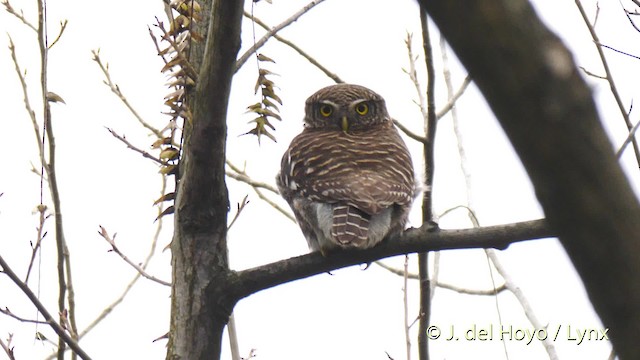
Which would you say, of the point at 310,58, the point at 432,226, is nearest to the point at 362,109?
the point at 310,58

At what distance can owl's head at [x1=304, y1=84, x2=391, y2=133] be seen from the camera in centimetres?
678

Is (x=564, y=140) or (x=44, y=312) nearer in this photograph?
(x=564, y=140)

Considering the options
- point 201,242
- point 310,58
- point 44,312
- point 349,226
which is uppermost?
point 310,58

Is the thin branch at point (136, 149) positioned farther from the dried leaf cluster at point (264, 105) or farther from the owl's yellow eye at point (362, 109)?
the owl's yellow eye at point (362, 109)

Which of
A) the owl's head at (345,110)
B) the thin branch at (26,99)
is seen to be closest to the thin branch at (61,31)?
the thin branch at (26,99)

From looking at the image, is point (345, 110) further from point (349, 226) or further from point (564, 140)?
point (564, 140)

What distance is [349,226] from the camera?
458 cm

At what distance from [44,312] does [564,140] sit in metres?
3.02

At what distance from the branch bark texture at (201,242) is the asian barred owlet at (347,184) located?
812 millimetres

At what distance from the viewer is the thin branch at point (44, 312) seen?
3.52 metres

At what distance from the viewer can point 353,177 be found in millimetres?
5094

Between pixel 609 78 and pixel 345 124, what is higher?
pixel 345 124

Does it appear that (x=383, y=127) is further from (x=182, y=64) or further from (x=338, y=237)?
(x=182, y=64)

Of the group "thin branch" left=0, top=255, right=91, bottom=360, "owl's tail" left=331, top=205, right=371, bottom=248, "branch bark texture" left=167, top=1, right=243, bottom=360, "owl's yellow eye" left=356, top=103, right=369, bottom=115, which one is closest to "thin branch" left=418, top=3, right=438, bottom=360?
"owl's tail" left=331, top=205, right=371, bottom=248
